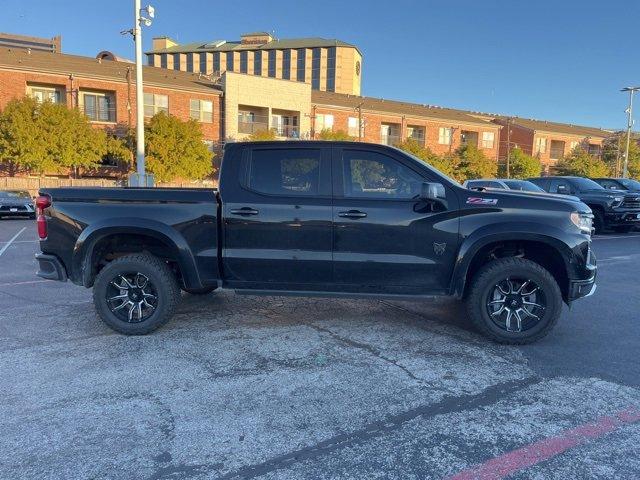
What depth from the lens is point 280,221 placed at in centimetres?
491

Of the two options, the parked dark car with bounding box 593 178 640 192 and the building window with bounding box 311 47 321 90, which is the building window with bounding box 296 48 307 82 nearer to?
the building window with bounding box 311 47 321 90

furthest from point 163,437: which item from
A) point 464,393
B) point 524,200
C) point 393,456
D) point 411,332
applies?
point 524,200

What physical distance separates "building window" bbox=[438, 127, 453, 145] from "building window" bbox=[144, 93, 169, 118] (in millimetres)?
30062

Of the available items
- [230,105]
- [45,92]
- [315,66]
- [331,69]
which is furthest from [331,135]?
[315,66]

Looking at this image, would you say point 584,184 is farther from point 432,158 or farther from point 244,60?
point 244,60

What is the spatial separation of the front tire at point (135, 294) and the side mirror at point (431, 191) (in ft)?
8.96

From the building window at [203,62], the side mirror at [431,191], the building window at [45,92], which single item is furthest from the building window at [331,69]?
the side mirror at [431,191]

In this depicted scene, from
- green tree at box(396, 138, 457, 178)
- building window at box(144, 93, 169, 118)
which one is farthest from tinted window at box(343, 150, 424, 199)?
green tree at box(396, 138, 457, 178)

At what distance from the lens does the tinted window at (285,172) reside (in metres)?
5.01

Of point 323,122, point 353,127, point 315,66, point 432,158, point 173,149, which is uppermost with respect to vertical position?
point 315,66

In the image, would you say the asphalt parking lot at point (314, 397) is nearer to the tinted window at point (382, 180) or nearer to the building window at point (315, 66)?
the tinted window at point (382, 180)

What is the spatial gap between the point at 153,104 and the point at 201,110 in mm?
3959

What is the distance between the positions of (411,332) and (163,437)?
9.70 feet

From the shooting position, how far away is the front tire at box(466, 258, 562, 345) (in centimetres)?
482
